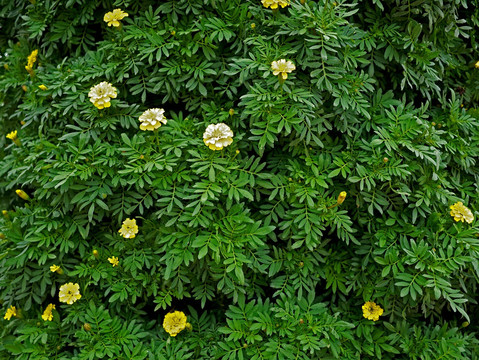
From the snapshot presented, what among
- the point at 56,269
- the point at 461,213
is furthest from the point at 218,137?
the point at 461,213

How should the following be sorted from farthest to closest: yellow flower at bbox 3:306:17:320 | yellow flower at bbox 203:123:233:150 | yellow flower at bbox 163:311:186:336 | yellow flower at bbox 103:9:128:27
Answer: yellow flower at bbox 3:306:17:320
yellow flower at bbox 103:9:128:27
yellow flower at bbox 163:311:186:336
yellow flower at bbox 203:123:233:150

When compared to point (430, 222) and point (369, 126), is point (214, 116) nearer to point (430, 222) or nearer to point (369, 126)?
point (369, 126)

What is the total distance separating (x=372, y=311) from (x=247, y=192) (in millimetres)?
826

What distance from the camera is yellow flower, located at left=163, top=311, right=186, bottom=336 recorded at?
7.18 ft

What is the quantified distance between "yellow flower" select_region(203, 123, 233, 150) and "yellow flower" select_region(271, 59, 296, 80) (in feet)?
1.08

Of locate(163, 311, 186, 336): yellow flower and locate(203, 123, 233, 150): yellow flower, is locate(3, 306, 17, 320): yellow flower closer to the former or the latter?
locate(163, 311, 186, 336): yellow flower

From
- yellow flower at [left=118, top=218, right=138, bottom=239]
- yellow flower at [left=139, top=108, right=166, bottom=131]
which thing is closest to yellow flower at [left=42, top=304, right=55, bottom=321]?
yellow flower at [left=118, top=218, right=138, bottom=239]

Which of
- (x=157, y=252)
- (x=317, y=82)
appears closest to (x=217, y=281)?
(x=157, y=252)

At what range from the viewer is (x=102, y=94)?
226 centimetres

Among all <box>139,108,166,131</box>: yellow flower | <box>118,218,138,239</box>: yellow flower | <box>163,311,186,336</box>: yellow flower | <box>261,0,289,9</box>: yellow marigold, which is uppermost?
<box>261,0,289,9</box>: yellow marigold

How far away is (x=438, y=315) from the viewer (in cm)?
245

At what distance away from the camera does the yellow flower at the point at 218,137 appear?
2.07 m

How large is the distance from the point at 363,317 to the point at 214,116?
1.19m

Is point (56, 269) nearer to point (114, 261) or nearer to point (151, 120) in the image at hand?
point (114, 261)
